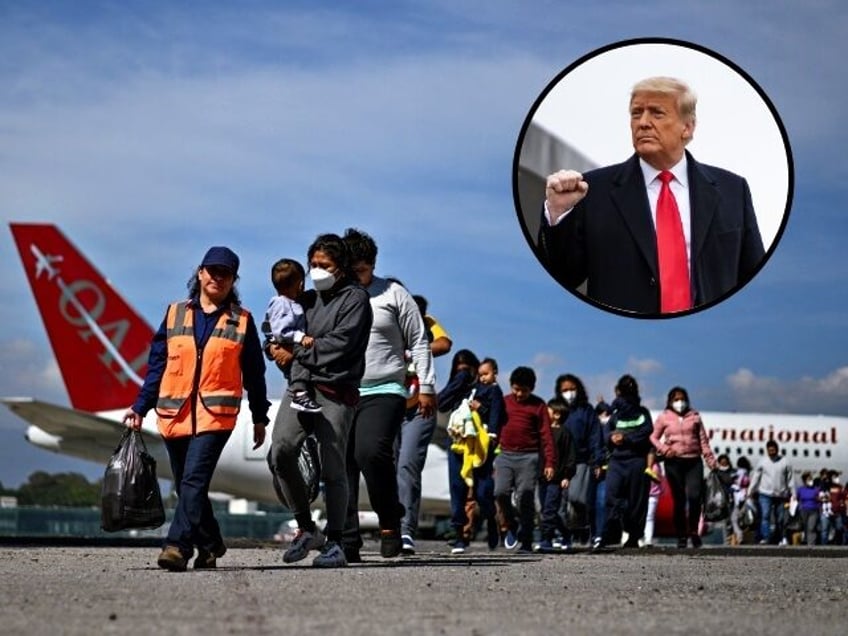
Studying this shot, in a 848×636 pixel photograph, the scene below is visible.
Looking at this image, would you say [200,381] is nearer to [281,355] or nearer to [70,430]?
[281,355]

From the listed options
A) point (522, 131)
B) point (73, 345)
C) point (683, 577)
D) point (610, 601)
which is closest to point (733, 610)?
point (610, 601)

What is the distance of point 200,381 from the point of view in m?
7.86

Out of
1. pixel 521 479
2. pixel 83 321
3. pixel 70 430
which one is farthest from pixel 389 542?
pixel 83 321

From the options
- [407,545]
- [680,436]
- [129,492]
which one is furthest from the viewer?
[680,436]

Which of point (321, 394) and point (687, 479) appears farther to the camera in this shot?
point (687, 479)

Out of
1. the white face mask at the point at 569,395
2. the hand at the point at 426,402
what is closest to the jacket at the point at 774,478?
the white face mask at the point at 569,395

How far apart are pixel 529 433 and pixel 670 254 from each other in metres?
6.67

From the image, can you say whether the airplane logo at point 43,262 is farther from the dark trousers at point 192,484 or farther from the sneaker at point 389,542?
the dark trousers at point 192,484

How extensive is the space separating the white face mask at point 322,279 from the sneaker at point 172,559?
4.94 ft

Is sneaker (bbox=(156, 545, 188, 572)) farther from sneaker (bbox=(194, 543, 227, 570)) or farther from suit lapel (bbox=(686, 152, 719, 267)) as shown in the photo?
suit lapel (bbox=(686, 152, 719, 267))

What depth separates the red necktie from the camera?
6.26 metres

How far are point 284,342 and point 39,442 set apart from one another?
77.1 ft

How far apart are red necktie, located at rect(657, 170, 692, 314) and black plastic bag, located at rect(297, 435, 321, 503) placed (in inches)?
108

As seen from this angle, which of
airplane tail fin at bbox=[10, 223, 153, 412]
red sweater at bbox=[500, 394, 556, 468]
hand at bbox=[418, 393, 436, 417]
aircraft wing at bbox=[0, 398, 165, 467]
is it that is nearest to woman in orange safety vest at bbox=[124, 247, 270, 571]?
hand at bbox=[418, 393, 436, 417]
